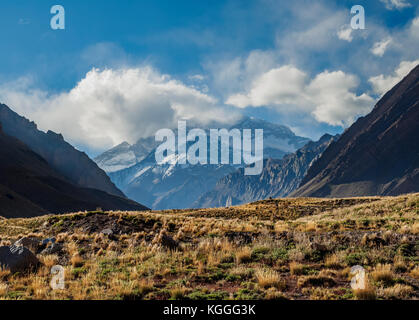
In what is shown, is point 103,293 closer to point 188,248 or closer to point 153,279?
point 153,279

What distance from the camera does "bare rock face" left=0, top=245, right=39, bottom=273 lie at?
13.0m

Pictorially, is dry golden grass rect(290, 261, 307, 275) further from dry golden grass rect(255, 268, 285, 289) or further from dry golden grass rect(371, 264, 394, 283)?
dry golden grass rect(371, 264, 394, 283)

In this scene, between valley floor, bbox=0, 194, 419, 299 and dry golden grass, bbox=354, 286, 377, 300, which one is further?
valley floor, bbox=0, 194, 419, 299

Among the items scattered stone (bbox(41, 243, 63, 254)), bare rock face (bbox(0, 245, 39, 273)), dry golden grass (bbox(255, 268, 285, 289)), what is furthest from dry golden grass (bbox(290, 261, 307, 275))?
scattered stone (bbox(41, 243, 63, 254))

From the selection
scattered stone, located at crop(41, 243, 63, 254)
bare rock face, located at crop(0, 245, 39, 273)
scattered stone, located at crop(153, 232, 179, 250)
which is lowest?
bare rock face, located at crop(0, 245, 39, 273)

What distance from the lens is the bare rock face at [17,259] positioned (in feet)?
42.6

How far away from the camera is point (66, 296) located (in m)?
9.88

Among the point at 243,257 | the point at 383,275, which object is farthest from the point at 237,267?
the point at 383,275

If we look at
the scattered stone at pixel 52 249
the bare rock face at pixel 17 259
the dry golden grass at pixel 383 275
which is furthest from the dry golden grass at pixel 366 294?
the scattered stone at pixel 52 249

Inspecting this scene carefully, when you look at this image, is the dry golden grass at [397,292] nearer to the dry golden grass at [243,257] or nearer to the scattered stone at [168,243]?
the dry golden grass at [243,257]

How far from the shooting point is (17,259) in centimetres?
1333
